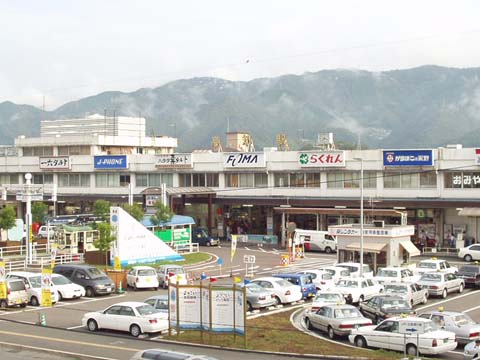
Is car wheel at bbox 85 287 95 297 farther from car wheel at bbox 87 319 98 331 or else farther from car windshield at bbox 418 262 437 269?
car windshield at bbox 418 262 437 269

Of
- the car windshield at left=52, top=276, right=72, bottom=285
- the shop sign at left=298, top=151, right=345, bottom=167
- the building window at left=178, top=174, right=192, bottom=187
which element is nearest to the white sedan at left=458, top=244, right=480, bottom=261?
the shop sign at left=298, top=151, right=345, bottom=167

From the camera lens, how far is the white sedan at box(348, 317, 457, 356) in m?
23.1

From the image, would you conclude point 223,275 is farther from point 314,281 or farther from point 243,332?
point 243,332

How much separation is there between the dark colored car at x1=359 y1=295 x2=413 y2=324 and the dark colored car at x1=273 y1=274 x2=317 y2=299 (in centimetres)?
639

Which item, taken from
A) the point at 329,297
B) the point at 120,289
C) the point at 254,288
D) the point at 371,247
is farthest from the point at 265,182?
the point at 329,297

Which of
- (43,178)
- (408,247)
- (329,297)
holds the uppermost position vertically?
(43,178)

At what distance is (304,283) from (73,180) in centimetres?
5773

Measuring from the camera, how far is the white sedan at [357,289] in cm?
3462

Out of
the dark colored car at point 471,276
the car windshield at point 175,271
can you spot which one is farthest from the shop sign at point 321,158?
the car windshield at point 175,271

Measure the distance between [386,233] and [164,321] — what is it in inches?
842

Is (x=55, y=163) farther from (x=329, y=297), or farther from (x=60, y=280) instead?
(x=329, y=297)

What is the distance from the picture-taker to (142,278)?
40.3 meters

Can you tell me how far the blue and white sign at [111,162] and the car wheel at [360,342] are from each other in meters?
61.0

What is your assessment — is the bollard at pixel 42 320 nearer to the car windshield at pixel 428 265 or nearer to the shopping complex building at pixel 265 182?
the car windshield at pixel 428 265
